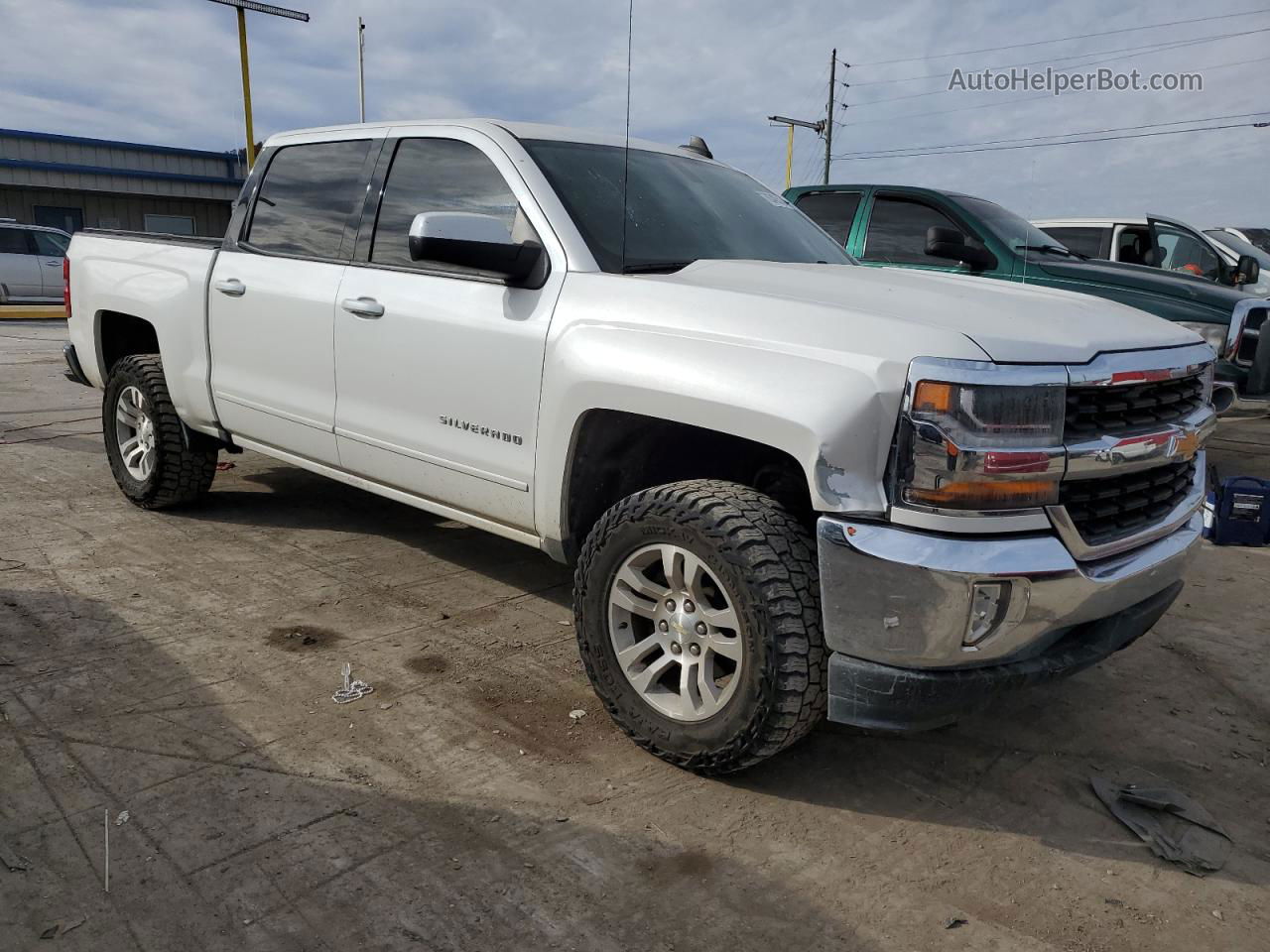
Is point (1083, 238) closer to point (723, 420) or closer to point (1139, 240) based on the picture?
point (1139, 240)

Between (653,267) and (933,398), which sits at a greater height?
(653,267)

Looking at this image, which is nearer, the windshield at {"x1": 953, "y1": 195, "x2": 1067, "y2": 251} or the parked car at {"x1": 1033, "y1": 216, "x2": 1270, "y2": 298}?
the windshield at {"x1": 953, "y1": 195, "x2": 1067, "y2": 251}

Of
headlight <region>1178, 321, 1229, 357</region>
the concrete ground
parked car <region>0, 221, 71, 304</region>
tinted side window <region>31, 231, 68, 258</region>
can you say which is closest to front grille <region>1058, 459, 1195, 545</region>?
the concrete ground

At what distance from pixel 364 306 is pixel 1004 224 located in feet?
17.8

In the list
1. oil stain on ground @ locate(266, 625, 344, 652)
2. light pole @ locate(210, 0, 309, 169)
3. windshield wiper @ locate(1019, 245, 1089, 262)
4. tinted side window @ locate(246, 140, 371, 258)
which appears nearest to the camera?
oil stain on ground @ locate(266, 625, 344, 652)

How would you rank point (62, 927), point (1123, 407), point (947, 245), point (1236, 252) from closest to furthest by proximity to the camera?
point (62, 927), point (1123, 407), point (947, 245), point (1236, 252)

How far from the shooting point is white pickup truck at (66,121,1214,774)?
2.42 meters

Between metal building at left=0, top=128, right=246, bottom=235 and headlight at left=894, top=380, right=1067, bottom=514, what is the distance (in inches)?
1106

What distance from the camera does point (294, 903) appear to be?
89.7 inches

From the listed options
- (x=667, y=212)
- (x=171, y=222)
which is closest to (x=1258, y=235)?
(x=667, y=212)

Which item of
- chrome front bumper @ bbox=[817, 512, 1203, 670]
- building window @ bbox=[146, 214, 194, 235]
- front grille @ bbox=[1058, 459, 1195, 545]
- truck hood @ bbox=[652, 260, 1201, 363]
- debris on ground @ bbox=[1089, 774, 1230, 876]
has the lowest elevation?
debris on ground @ bbox=[1089, 774, 1230, 876]

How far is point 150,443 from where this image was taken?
5.27 m

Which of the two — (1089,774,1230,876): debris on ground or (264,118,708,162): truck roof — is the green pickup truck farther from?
(1089,774,1230,876): debris on ground

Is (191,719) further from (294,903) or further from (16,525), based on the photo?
(16,525)
